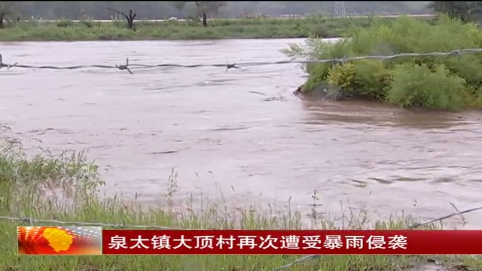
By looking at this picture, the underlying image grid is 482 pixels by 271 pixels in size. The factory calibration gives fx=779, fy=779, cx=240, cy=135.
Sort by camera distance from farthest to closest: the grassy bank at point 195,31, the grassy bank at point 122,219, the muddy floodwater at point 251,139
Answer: the grassy bank at point 195,31
the muddy floodwater at point 251,139
the grassy bank at point 122,219

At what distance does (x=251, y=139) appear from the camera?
35.8 ft

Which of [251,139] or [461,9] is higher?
[461,9]

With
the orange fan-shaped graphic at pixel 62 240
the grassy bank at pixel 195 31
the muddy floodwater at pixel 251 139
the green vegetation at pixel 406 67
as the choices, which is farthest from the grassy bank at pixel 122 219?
the grassy bank at pixel 195 31

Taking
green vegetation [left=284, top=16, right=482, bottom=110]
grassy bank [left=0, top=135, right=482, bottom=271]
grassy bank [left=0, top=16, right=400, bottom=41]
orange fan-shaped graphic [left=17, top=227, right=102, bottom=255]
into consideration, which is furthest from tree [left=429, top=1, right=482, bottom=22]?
orange fan-shaped graphic [left=17, top=227, right=102, bottom=255]

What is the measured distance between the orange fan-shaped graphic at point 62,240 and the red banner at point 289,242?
0.17 feet

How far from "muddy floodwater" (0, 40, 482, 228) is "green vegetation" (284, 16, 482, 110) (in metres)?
0.34

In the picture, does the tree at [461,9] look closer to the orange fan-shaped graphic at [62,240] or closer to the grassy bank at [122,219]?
the grassy bank at [122,219]

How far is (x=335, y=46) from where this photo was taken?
15.2 meters

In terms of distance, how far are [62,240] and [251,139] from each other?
23.8ft

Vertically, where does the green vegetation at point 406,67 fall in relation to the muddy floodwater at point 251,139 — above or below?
above

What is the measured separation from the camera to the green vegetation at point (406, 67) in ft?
43.4

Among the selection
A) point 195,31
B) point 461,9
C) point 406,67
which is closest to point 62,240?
point 406,67

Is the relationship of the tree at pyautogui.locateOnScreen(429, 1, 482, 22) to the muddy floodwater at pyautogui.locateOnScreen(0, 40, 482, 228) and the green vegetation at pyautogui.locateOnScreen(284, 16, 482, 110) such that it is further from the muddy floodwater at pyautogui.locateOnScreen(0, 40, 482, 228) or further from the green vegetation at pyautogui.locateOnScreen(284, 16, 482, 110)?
the muddy floodwater at pyautogui.locateOnScreen(0, 40, 482, 228)

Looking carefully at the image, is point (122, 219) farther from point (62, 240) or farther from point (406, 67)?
point (406, 67)
